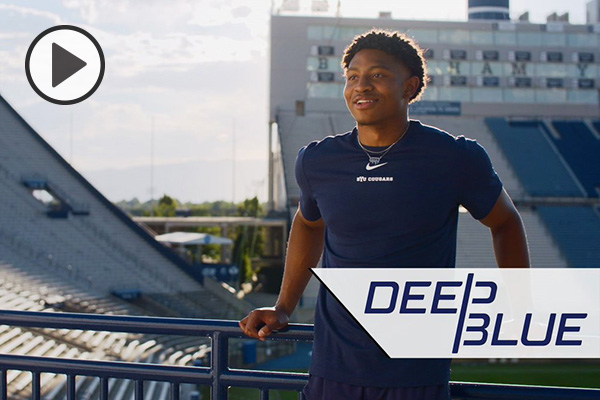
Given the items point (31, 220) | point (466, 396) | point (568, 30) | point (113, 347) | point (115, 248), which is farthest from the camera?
point (568, 30)

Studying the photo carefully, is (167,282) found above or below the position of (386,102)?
below

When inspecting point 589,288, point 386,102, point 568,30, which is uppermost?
point 568,30

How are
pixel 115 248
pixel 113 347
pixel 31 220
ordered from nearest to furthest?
1. pixel 113 347
2. pixel 31 220
3. pixel 115 248

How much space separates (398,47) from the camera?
6.77 feet

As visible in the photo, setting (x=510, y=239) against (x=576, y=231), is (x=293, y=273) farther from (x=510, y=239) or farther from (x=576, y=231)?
(x=576, y=231)

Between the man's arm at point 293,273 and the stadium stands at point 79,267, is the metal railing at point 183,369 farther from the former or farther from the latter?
the stadium stands at point 79,267

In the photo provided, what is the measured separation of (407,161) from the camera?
6.56 ft

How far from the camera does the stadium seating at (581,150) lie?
102ft

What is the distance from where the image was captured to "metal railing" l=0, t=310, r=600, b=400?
2242 millimetres

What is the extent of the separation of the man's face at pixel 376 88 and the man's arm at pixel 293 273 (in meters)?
0.41

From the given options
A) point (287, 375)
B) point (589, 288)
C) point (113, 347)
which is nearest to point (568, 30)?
point (589, 288)

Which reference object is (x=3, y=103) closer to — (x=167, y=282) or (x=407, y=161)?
(x=167, y=282)

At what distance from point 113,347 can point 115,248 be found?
26.9 ft

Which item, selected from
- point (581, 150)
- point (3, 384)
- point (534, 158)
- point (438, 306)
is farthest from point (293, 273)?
point (581, 150)
